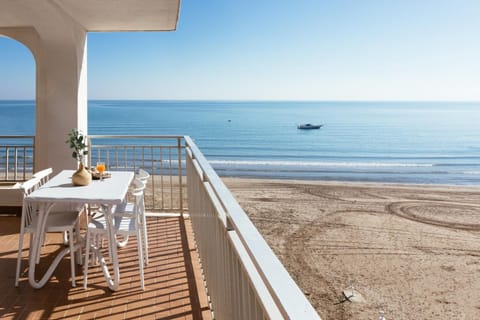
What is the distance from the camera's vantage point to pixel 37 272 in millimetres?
2959

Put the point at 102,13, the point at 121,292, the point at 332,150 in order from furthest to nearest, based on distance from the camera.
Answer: the point at 332,150
the point at 102,13
the point at 121,292

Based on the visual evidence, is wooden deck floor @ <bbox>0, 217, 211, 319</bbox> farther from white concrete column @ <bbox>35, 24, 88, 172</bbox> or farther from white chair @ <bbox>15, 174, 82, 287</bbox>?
white concrete column @ <bbox>35, 24, 88, 172</bbox>

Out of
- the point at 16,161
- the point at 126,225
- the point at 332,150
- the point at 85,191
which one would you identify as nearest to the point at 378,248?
the point at 126,225

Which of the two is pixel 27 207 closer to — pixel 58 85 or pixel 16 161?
pixel 58 85

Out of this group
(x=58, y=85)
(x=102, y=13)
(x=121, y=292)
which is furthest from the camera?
(x=58, y=85)

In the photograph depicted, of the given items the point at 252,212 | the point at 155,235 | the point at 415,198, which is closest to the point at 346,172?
the point at 415,198

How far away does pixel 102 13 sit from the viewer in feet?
12.8

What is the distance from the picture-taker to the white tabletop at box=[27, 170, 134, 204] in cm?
251

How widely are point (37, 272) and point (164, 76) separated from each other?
4903cm

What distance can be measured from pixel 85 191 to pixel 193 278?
1090 millimetres

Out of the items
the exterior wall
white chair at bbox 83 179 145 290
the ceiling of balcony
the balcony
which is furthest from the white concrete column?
white chair at bbox 83 179 145 290

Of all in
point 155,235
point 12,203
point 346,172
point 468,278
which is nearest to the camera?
point 155,235

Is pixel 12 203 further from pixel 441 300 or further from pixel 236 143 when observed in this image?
pixel 236 143

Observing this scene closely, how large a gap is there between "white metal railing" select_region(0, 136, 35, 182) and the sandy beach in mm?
4410
